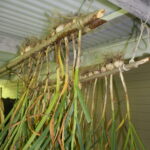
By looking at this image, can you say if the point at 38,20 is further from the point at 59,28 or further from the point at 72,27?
the point at 72,27

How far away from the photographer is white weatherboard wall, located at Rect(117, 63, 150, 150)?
2896 millimetres

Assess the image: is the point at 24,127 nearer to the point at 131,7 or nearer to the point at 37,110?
the point at 37,110

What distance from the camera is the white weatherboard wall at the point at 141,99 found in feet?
9.50

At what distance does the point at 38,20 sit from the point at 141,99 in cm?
194

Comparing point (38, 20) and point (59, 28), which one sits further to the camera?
point (38, 20)

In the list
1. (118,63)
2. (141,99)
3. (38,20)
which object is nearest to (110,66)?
(118,63)

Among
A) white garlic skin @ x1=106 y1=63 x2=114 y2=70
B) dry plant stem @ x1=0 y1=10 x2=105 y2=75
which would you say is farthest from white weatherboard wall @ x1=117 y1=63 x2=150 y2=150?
dry plant stem @ x1=0 y1=10 x2=105 y2=75

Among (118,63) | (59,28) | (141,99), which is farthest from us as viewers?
(141,99)

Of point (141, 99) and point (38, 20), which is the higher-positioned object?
point (38, 20)

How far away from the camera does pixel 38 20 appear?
189cm

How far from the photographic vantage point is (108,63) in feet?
3.89

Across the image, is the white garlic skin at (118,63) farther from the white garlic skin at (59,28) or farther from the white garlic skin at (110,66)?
the white garlic skin at (59,28)

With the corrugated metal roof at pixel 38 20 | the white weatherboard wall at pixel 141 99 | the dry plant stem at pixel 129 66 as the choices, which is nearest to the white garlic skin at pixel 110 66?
the dry plant stem at pixel 129 66

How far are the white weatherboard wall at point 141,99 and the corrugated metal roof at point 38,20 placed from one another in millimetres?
872
